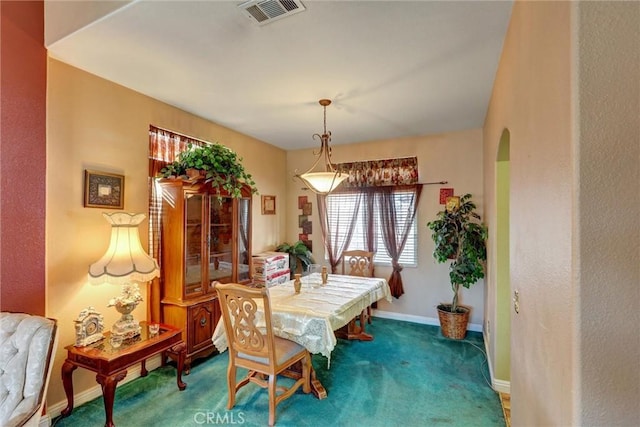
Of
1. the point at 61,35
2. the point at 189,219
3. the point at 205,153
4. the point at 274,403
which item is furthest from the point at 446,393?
the point at 61,35

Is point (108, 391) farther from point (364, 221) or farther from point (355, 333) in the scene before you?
point (364, 221)

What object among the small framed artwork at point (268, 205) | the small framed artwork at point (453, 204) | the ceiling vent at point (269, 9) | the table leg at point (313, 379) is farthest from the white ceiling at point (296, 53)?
the table leg at point (313, 379)

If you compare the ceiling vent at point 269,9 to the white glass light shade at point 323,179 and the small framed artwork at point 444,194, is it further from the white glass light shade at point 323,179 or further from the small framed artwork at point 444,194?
the small framed artwork at point 444,194

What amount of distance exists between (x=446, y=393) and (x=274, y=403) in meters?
1.45

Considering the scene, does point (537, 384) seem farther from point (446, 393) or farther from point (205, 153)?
point (205, 153)

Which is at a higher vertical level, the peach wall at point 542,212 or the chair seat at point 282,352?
the peach wall at point 542,212

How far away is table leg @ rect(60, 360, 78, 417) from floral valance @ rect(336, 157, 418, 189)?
11.9 ft

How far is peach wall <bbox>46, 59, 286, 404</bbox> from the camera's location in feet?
7.50

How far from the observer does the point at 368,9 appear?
1702mm

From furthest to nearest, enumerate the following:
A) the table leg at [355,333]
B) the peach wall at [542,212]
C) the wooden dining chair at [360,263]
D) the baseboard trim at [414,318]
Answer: the wooden dining chair at [360,263]
the baseboard trim at [414,318]
the table leg at [355,333]
the peach wall at [542,212]

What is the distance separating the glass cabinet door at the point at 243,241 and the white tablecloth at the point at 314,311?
727 millimetres

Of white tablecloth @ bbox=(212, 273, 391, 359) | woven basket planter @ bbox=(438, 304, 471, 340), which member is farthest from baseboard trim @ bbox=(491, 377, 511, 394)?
white tablecloth @ bbox=(212, 273, 391, 359)

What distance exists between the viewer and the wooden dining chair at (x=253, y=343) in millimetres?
2105

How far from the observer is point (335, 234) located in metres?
4.73
